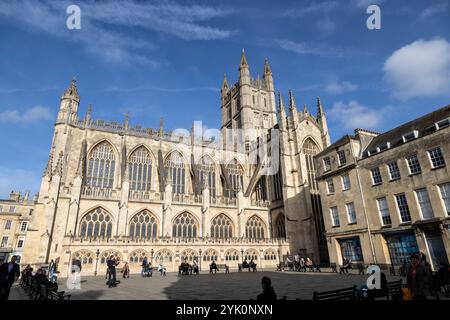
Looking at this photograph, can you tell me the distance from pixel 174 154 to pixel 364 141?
2324 centimetres

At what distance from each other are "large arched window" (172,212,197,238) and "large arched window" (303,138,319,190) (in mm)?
15031

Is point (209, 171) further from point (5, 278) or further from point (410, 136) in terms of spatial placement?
point (5, 278)

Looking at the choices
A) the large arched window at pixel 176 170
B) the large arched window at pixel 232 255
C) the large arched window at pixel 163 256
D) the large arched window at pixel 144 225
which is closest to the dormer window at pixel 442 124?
the large arched window at pixel 232 255

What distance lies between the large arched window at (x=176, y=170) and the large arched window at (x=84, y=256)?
1317cm

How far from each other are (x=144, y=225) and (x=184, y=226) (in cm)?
438

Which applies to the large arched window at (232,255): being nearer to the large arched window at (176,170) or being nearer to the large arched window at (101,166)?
the large arched window at (176,170)

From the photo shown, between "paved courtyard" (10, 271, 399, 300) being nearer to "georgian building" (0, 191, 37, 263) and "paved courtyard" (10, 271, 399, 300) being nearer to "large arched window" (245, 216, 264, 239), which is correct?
"large arched window" (245, 216, 264, 239)

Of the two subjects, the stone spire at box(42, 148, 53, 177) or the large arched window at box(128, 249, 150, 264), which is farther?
the stone spire at box(42, 148, 53, 177)

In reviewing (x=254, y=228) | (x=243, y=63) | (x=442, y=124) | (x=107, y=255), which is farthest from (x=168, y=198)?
(x=243, y=63)

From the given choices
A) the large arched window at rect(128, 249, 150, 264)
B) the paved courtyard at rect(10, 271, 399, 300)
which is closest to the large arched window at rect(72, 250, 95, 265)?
the large arched window at rect(128, 249, 150, 264)

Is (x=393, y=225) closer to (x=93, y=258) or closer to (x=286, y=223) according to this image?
(x=286, y=223)

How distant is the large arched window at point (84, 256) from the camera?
23575 millimetres

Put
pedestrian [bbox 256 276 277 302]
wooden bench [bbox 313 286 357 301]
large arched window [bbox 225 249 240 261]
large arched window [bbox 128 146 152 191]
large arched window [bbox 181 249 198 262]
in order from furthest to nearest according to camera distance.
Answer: large arched window [bbox 128 146 152 191] < large arched window [bbox 225 249 240 261] < large arched window [bbox 181 249 198 262] < wooden bench [bbox 313 286 357 301] < pedestrian [bbox 256 276 277 302]

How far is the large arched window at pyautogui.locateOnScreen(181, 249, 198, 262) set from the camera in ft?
89.4
